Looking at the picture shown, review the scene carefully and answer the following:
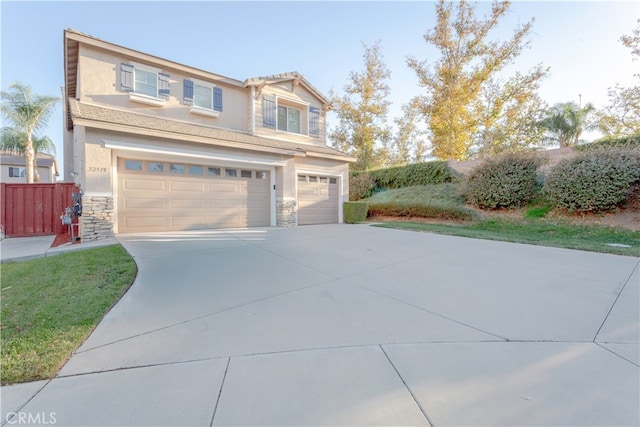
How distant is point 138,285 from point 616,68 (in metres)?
19.9

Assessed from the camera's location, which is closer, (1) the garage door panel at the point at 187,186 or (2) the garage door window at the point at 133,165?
(2) the garage door window at the point at 133,165

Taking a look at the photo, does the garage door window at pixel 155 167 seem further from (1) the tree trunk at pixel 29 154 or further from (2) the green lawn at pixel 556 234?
(1) the tree trunk at pixel 29 154

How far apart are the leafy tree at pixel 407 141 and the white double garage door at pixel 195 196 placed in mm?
14368

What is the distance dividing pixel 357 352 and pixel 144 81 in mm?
10900

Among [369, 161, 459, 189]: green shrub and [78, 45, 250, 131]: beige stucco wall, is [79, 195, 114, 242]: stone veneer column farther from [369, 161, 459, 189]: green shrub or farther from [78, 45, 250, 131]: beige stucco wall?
[369, 161, 459, 189]: green shrub

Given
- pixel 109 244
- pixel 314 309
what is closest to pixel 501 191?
pixel 314 309

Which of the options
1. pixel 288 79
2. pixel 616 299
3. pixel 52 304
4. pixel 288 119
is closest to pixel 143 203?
pixel 52 304

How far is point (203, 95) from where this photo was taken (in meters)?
10.2

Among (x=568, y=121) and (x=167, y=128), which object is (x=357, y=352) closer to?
(x=167, y=128)

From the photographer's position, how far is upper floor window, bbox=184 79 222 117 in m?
9.80

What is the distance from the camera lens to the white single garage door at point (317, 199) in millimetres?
11297

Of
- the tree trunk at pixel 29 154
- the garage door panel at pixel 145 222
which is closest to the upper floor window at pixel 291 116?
the garage door panel at pixel 145 222

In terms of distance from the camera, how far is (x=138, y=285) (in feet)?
12.0

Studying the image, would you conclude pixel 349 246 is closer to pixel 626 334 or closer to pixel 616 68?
pixel 626 334
